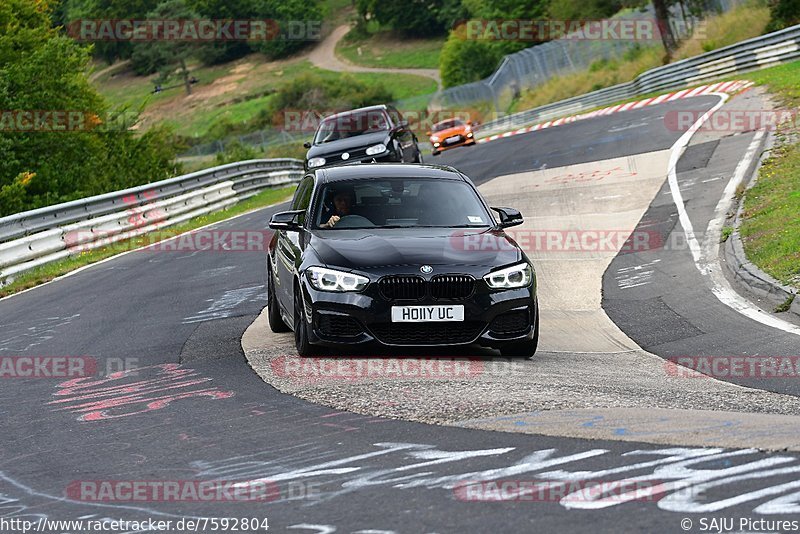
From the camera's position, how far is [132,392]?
895cm

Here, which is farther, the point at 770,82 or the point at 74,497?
the point at 770,82

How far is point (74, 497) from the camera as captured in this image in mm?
5965

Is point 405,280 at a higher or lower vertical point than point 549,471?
higher

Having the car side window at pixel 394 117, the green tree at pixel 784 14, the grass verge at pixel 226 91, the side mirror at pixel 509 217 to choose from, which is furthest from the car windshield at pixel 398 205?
the grass verge at pixel 226 91

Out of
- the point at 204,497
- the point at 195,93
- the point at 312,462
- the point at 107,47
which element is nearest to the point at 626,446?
the point at 312,462

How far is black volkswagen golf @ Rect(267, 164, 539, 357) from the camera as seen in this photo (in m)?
9.50

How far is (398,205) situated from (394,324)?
5.87ft

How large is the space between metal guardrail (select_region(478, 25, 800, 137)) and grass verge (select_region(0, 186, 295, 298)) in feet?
57.9

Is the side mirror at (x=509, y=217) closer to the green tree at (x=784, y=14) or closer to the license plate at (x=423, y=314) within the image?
the license plate at (x=423, y=314)

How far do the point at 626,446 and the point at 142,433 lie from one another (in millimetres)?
2877

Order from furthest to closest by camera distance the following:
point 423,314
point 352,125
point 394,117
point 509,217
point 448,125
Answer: point 448,125 → point 394,117 → point 352,125 → point 509,217 → point 423,314

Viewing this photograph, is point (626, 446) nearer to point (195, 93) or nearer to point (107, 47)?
point (195, 93)

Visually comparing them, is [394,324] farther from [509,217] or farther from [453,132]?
[453,132]

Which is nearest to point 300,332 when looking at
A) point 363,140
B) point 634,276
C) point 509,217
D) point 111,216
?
point 509,217
